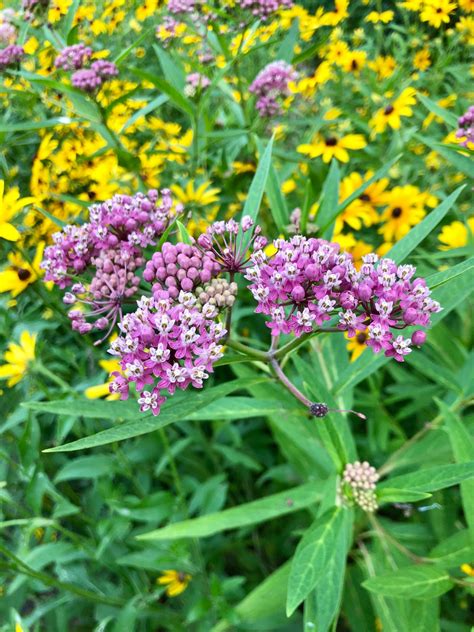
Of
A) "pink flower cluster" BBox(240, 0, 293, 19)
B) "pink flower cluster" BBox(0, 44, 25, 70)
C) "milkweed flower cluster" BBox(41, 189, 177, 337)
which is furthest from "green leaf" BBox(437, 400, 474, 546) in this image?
"pink flower cluster" BBox(0, 44, 25, 70)

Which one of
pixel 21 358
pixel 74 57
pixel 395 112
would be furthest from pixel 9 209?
pixel 395 112

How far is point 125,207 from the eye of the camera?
1288mm

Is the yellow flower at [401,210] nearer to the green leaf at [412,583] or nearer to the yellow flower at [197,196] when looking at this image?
the yellow flower at [197,196]

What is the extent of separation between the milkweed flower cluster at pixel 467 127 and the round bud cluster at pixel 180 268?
78 centimetres

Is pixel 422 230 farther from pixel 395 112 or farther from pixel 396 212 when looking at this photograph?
pixel 395 112

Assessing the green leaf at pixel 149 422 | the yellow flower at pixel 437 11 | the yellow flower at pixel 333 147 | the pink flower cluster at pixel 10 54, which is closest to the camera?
the green leaf at pixel 149 422

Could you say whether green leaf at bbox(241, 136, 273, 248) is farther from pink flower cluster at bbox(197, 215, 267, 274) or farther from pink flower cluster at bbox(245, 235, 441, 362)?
pink flower cluster at bbox(245, 235, 441, 362)

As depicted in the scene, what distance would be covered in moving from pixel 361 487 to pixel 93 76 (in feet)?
4.73

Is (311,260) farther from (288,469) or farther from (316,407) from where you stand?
(288,469)

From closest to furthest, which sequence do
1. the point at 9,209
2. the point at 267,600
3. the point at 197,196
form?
the point at 267,600 → the point at 9,209 → the point at 197,196

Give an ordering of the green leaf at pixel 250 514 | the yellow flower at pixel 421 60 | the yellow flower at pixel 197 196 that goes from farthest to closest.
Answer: the yellow flower at pixel 421 60
the yellow flower at pixel 197 196
the green leaf at pixel 250 514

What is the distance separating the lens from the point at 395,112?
2.24 meters

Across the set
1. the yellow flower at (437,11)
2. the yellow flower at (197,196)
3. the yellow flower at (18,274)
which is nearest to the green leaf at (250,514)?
the yellow flower at (18,274)

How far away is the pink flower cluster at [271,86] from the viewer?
2.04 metres
